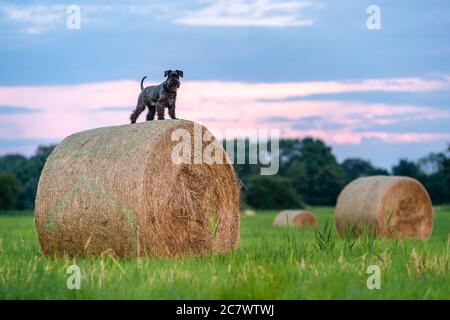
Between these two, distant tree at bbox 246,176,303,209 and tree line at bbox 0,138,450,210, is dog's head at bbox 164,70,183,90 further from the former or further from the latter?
distant tree at bbox 246,176,303,209

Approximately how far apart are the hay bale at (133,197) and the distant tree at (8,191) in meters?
49.7

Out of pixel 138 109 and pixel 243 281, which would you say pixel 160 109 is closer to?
pixel 138 109

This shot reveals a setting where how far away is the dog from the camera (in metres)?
11.8

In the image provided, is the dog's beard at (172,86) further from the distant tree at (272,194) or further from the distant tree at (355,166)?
the distant tree at (355,166)

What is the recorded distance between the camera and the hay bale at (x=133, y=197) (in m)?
10.7

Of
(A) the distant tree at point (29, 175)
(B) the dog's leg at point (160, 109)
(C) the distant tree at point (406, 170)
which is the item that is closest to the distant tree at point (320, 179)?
(C) the distant tree at point (406, 170)

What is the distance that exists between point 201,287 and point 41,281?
71.2 inches

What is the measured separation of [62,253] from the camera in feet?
38.3

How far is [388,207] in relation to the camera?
19.3m

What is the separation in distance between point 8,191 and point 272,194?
24338 mm

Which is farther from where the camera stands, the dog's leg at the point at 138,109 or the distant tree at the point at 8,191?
the distant tree at the point at 8,191
